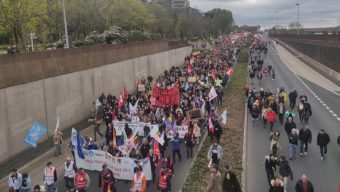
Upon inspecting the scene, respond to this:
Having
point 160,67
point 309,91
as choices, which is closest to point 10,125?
point 309,91

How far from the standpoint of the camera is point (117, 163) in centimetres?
1568

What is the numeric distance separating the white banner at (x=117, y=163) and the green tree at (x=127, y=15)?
43.6 metres

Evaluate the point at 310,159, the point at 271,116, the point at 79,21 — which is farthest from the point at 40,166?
the point at 79,21

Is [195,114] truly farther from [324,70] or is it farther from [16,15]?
[324,70]

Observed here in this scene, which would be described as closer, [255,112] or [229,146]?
[229,146]

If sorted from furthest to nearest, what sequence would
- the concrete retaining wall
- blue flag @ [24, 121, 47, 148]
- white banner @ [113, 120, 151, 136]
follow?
white banner @ [113, 120, 151, 136] → the concrete retaining wall → blue flag @ [24, 121, 47, 148]

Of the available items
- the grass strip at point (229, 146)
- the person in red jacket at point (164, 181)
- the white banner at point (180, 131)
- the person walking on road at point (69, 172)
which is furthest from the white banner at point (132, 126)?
the person in red jacket at point (164, 181)

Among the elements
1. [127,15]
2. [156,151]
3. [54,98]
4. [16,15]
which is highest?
[127,15]

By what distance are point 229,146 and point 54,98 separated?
30.1 ft

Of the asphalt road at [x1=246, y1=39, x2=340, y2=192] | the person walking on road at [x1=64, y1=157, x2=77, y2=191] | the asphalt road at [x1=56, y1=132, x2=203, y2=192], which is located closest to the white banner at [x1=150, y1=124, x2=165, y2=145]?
the asphalt road at [x1=56, y1=132, x2=203, y2=192]

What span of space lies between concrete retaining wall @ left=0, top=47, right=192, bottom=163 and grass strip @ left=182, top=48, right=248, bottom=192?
7750 mm

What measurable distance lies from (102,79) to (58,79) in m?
6.49

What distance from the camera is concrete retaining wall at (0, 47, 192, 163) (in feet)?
61.8

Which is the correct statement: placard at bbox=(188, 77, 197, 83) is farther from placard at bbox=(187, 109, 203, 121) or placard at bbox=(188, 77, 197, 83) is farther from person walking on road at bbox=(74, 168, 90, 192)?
person walking on road at bbox=(74, 168, 90, 192)
